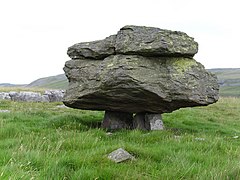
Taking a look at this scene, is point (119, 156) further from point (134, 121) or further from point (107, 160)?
point (134, 121)

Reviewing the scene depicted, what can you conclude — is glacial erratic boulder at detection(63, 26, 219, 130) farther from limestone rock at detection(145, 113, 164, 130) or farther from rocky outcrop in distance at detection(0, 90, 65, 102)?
rocky outcrop in distance at detection(0, 90, 65, 102)

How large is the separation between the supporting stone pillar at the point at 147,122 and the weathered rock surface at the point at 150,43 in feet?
9.62

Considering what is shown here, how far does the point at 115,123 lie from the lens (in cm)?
1523

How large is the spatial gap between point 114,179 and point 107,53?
8626mm

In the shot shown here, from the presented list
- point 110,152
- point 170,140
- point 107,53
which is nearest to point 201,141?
point 170,140

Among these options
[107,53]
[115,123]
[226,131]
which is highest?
[107,53]

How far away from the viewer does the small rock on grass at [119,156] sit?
8344mm

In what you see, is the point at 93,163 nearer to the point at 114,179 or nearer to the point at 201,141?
the point at 114,179

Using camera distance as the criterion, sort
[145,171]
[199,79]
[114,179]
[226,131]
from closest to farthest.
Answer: [114,179], [145,171], [199,79], [226,131]

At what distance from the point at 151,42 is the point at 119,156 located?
642 cm

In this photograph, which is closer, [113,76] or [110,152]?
[110,152]

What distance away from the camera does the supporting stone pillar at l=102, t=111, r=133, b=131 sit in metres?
15.2

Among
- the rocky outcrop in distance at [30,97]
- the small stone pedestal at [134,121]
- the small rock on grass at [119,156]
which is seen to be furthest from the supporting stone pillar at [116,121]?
the rocky outcrop in distance at [30,97]

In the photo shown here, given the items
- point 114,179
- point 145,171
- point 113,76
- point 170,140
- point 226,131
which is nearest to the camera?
point 114,179
